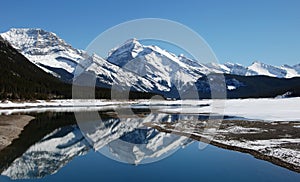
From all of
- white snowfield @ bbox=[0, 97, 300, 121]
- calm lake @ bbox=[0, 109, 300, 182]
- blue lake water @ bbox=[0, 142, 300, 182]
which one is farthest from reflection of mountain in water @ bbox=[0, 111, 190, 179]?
white snowfield @ bbox=[0, 97, 300, 121]

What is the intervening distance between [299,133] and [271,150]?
34.9ft

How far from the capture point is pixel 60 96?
181 metres

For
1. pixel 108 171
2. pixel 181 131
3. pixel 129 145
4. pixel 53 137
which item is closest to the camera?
pixel 108 171

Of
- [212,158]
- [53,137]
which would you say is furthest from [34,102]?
[212,158]

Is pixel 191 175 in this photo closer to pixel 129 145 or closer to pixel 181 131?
pixel 129 145

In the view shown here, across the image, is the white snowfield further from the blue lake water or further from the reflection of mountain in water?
the blue lake water

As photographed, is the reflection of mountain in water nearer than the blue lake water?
No

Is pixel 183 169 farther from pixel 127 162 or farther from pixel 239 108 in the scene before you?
pixel 239 108

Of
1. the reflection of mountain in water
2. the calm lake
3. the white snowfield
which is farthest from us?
the white snowfield

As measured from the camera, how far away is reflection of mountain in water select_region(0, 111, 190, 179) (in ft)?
85.0

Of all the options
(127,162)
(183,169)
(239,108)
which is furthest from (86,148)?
(239,108)

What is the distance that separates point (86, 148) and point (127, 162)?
26.0ft

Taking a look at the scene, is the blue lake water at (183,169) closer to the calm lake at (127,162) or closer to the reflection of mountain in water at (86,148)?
the calm lake at (127,162)

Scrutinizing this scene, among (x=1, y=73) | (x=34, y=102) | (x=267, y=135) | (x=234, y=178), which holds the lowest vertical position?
(x=234, y=178)
